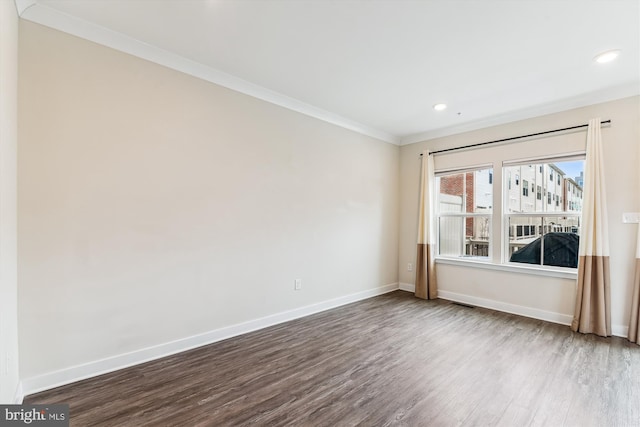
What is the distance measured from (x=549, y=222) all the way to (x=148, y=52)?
4.89m

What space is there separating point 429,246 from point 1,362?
4.69 m

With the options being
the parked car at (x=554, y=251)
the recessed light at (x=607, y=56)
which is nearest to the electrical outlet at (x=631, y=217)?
the parked car at (x=554, y=251)

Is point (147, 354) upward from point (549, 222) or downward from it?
downward

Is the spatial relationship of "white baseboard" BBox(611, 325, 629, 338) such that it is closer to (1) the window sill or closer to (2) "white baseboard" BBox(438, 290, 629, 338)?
(2) "white baseboard" BBox(438, 290, 629, 338)

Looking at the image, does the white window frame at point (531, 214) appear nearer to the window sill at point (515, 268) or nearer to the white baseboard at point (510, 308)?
the window sill at point (515, 268)

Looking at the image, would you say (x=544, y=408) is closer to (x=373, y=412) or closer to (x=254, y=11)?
(x=373, y=412)

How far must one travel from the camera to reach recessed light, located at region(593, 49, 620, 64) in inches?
101

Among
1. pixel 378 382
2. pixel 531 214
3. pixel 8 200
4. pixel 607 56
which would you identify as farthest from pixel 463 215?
pixel 8 200

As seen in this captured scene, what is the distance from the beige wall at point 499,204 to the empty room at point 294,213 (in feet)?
0.08

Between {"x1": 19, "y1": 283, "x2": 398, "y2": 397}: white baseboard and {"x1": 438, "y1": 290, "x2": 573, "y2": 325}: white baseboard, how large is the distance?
2.09 metres

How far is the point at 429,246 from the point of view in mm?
4758

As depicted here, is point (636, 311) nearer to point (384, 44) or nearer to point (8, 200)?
point (384, 44)

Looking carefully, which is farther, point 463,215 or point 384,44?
point 463,215

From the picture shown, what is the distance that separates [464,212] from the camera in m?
4.68
